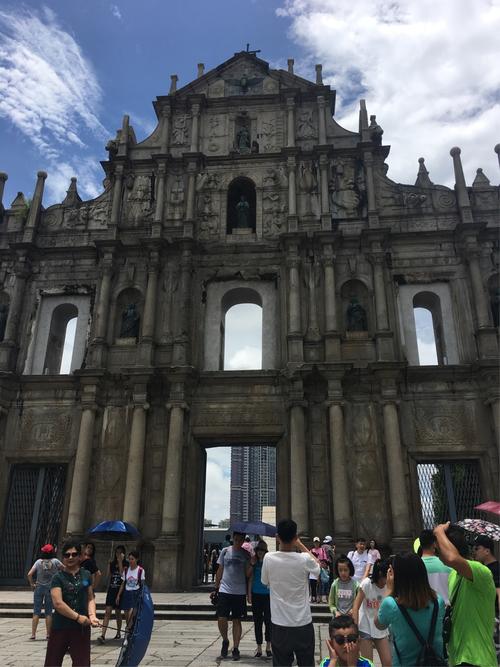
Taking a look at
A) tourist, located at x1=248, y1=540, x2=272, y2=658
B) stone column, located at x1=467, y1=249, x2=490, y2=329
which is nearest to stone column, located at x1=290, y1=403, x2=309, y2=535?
stone column, located at x1=467, y1=249, x2=490, y2=329

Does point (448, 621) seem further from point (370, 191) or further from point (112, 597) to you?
point (370, 191)

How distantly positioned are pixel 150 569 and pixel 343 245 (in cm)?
1190

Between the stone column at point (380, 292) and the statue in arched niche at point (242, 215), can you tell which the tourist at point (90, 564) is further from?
the statue in arched niche at point (242, 215)

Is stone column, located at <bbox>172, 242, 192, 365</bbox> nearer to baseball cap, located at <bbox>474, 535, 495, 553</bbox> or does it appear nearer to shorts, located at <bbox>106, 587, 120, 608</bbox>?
shorts, located at <bbox>106, 587, 120, 608</bbox>

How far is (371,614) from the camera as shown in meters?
5.57

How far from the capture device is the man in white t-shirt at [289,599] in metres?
4.91

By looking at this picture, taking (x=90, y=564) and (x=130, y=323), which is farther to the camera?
(x=130, y=323)

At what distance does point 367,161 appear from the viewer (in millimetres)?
19891

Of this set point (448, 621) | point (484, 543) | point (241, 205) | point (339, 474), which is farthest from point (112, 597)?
point (241, 205)

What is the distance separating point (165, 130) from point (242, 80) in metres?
3.94

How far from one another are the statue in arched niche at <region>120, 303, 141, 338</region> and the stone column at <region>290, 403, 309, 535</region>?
6.01m

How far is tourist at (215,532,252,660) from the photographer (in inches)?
295

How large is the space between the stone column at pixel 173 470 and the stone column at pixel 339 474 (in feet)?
14.5

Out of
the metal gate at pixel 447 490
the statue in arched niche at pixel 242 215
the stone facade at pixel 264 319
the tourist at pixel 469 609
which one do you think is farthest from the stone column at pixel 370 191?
the tourist at pixel 469 609
